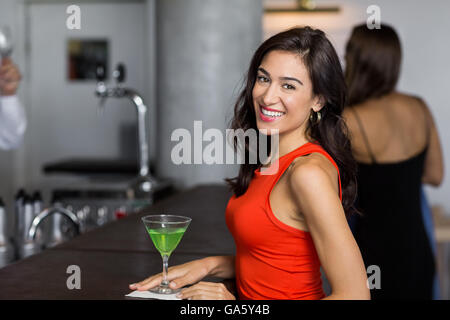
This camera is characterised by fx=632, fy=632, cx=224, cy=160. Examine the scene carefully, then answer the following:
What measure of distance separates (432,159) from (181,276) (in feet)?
4.82

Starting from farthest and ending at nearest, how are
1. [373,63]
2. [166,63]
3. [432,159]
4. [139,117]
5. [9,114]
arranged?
[166,63], [139,117], [9,114], [432,159], [373,63]

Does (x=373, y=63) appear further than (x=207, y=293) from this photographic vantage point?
Yes

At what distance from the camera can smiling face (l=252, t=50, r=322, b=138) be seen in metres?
1.34

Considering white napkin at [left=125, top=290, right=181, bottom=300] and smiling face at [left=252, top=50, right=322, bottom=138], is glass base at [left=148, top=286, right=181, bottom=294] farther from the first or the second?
smiling face at [left=252, top=50, right=322, bottom=138]

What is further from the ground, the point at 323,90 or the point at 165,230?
the point at 323,90

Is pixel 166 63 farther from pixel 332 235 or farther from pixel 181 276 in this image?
pixel 332 235

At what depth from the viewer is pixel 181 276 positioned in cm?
152

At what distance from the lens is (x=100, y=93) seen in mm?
3268

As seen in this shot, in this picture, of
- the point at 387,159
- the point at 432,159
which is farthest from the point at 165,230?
the point at 432,159

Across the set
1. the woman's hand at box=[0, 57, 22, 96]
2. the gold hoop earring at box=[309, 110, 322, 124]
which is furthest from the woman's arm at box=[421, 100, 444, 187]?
the woman's hand at box=[0, 57, 22, 96]

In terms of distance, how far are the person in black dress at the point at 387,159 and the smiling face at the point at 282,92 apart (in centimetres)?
110

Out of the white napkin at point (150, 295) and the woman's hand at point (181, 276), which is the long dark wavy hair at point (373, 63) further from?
the white napkin at point (150, 295)

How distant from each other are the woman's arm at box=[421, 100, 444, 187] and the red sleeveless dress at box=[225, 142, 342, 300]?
1.30 m

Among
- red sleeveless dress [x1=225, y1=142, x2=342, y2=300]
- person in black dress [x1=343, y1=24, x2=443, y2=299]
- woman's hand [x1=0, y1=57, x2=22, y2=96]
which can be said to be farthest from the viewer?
woman's hand [x1=0, y1=57, x2=22, y2=96]
